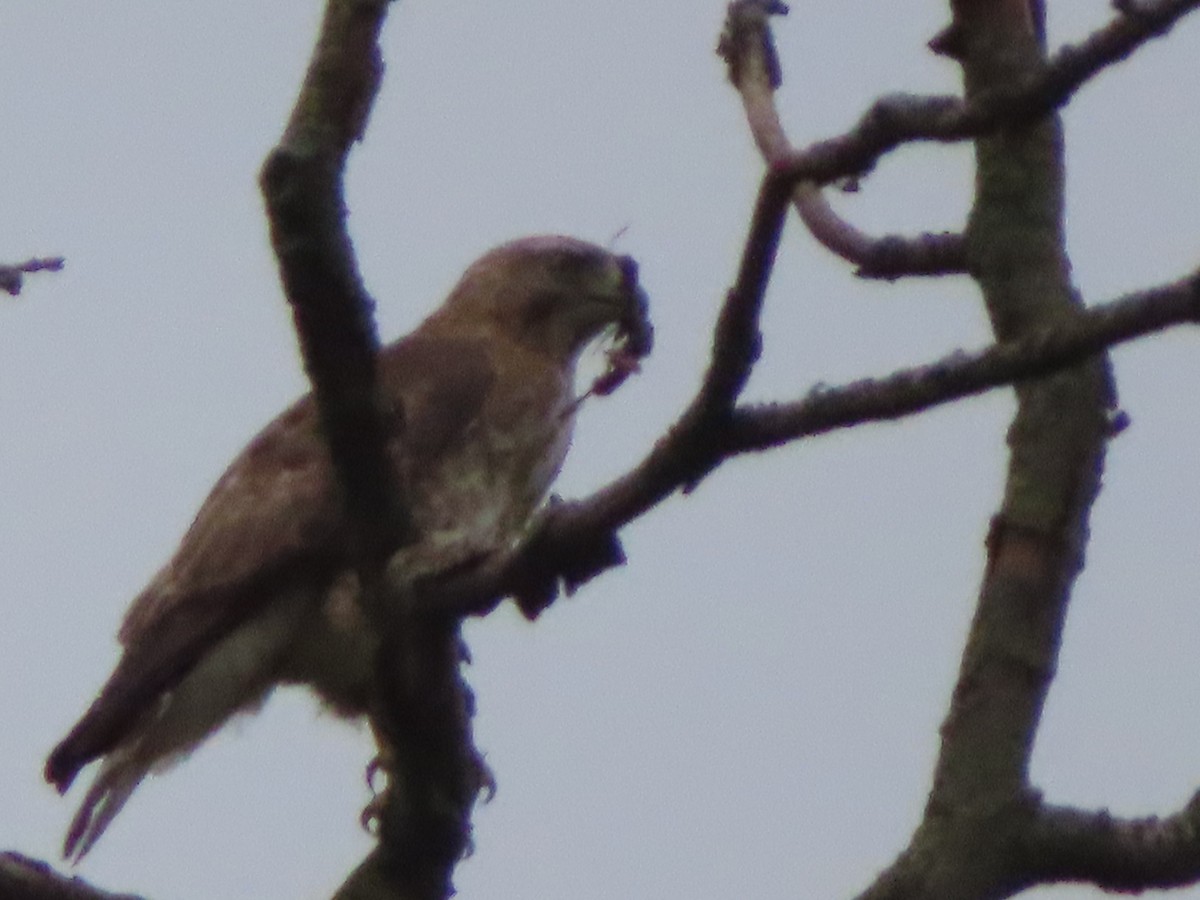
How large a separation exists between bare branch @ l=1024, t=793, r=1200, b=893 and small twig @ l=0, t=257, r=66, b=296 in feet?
5.92

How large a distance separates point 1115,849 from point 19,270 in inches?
76.2

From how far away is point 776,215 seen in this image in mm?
2955

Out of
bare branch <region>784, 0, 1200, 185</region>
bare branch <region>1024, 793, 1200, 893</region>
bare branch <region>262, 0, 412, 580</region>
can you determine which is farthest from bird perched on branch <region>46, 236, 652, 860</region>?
bare branch <region>784, 0, 1200, 185</region>

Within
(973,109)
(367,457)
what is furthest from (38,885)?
(973,109)

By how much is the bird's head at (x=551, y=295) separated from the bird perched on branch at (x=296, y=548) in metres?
0.02

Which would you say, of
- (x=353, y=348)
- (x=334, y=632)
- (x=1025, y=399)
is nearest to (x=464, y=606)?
(x=353, y=348)

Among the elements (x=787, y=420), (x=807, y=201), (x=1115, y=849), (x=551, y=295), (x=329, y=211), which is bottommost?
(x=1115, y=849)

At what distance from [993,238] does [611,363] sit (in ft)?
2.59

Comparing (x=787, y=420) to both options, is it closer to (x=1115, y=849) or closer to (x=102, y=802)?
(x=1115, y=849)

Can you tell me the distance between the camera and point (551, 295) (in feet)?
22.6

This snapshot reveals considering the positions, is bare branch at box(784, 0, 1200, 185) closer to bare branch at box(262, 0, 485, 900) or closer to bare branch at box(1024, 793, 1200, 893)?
bare branch at box(262, 0, 485, 900)

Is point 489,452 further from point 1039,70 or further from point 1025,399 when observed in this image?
point 1039,70

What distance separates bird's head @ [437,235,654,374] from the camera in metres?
6.66

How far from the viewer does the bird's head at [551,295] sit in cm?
666
